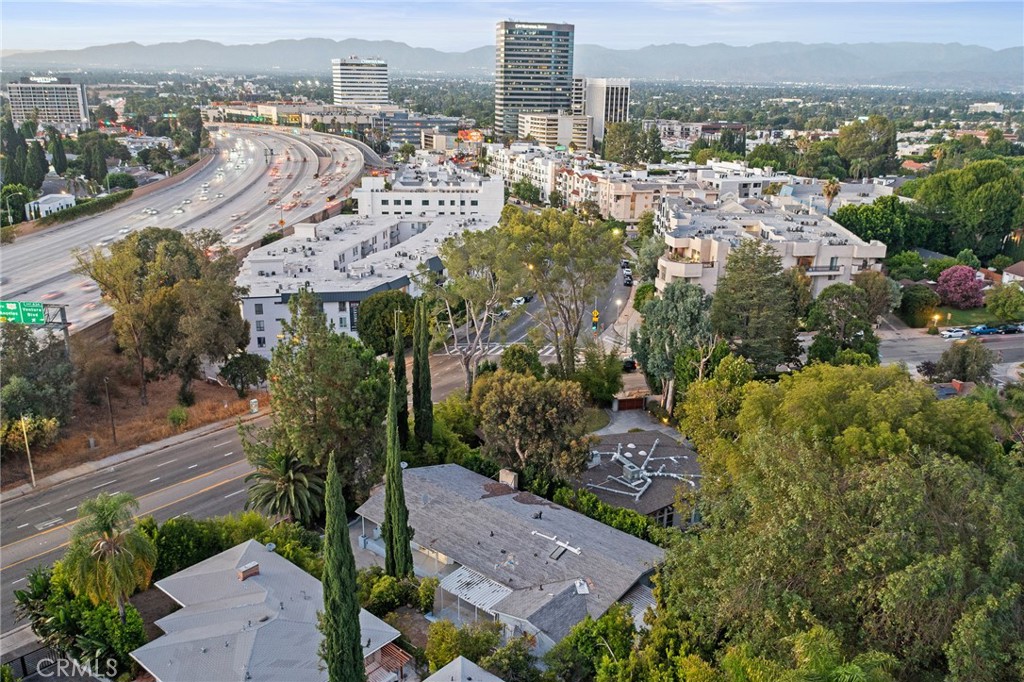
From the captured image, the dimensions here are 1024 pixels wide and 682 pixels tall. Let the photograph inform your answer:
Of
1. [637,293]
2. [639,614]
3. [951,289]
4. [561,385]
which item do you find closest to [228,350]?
[561,385]

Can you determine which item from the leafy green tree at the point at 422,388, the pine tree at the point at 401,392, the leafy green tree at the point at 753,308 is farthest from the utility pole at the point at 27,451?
the leafy green tree at the point at 753,308

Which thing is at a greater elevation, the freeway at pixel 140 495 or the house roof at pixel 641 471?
the house roof at pixel 641 471

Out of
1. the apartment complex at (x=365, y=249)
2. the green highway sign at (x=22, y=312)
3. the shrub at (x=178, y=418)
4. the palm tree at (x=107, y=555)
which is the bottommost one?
the shrub at (x=178, y=418)

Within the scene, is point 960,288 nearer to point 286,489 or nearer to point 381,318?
point 381,318

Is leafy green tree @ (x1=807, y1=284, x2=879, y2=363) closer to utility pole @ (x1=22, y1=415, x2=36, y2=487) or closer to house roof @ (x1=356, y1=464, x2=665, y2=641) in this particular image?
house roof @ (x1=356, y1=464, x2=665, y2=641)

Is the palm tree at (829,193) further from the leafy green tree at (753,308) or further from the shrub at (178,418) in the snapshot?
the shrub at (178,418)

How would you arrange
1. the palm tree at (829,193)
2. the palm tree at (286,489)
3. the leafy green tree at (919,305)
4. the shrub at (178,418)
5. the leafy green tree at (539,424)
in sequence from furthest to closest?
the palm tree at (829,193), the leafy green tree at (919,305), the shrub at (178,418), the leafy green tree at (539,424), the palm tree at (286,489)

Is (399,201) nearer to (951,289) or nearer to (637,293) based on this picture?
(637,293)
